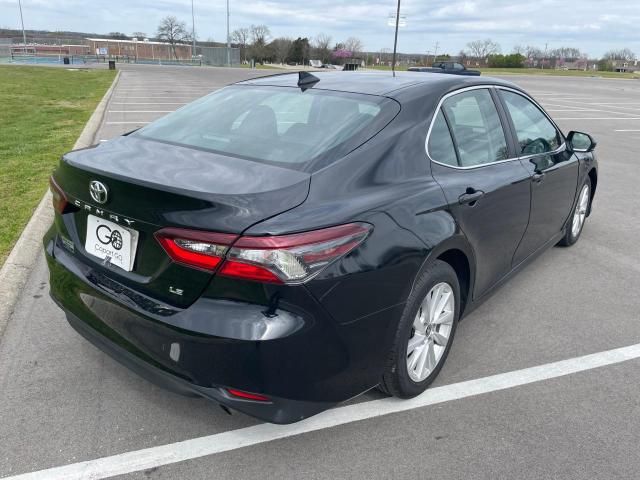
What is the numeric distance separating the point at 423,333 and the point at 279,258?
1100 millimetres

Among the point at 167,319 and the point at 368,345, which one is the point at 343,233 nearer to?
the point at 368,345

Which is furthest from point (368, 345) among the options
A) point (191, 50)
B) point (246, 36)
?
point (246, 36)

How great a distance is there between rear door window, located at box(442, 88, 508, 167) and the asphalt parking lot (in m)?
1.15

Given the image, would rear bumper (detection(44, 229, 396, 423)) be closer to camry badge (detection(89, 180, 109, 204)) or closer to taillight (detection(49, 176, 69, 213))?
camry badge (detection(89, 180, 109, 204))

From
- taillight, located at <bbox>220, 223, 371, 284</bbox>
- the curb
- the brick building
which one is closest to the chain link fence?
the brick building

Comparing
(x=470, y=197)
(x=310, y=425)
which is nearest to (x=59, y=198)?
(x=310, y=425)

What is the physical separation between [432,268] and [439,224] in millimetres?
217

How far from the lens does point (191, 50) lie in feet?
266

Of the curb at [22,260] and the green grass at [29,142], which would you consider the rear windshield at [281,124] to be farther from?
the green grass at [29,142]

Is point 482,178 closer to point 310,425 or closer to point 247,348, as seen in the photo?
point 310,425

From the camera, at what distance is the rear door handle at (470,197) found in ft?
9.48

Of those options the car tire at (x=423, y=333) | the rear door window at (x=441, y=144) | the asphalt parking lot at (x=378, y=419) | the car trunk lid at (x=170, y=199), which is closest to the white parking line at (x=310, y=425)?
the asphalt parking lot at (x=378, y=419)

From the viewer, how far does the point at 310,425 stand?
2.67 metres

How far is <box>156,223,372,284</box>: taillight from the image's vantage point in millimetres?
2023
